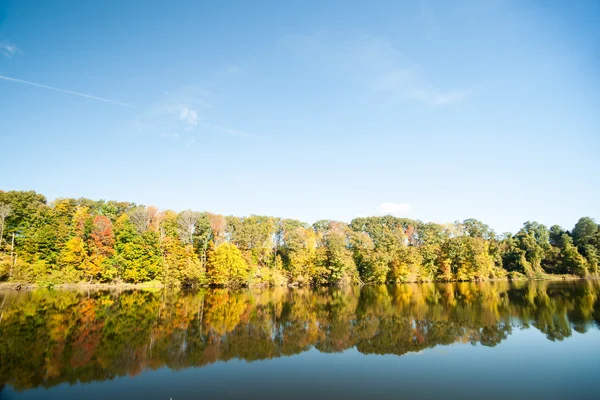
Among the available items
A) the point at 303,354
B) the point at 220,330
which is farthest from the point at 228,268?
the point at 303,354

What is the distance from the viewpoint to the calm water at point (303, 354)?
361 inches

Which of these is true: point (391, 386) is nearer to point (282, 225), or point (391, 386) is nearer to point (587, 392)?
point (587, 392)

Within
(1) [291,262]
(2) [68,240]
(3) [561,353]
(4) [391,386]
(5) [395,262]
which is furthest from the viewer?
(5) [395,262]

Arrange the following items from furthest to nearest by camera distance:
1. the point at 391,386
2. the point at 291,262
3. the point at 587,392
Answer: the point at 291,262 < the point at 391,386 < the point at 587,392

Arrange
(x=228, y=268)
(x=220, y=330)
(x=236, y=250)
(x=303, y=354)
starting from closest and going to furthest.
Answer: (x=303, y=354)
(x=220, y=330)
(x=228, y=268)
(x=236, y=250)

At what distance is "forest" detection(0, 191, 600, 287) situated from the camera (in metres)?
41.9

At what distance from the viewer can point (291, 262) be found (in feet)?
169

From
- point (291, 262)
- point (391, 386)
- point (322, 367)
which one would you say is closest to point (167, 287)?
point (291, 262)

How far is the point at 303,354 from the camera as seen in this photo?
508 inches

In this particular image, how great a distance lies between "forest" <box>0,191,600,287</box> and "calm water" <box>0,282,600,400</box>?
23118 millimetres

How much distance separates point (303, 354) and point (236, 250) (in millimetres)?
34929

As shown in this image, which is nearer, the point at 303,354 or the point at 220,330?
the point at 303,354

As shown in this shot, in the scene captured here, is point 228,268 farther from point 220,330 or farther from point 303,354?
point 303,354

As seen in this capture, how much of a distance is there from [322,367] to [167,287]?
39.2m
